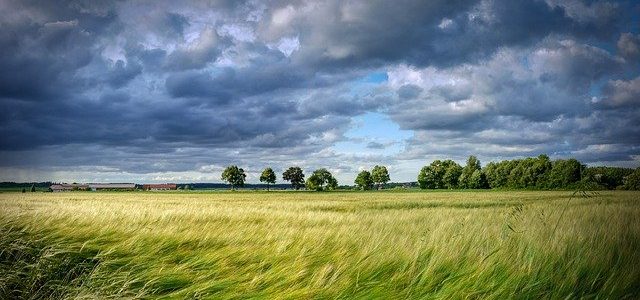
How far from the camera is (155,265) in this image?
13.8 ft

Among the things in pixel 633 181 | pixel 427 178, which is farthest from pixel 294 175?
pixel 633 181

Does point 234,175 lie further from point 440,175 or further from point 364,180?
point 440,175

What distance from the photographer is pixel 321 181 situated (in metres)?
119

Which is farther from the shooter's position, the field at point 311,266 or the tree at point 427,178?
the tree at point 427,178

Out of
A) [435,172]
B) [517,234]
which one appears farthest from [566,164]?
[517,234]

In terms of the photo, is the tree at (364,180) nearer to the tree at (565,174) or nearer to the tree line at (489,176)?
the tree line at (489,176)

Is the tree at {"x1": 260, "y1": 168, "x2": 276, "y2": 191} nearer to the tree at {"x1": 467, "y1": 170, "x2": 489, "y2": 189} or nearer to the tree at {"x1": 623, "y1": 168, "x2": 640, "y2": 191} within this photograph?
the tree at {"x1": 467, "y1": 170, "x2": 489, "y2": 189}

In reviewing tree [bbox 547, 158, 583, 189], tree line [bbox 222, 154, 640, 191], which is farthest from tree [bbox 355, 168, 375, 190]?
tree [bbox 547, 158, 583, 189]

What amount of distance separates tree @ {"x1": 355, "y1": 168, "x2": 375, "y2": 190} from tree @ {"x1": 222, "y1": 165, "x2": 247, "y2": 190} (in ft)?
134

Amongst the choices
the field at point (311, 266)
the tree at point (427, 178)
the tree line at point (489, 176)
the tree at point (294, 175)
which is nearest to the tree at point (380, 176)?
the tree line at point (489, 176)

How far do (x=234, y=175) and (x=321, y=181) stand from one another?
37.1 m

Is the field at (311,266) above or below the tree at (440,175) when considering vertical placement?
below

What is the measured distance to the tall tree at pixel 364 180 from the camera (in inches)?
5271

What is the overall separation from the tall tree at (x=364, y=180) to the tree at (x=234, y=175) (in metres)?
40.8
